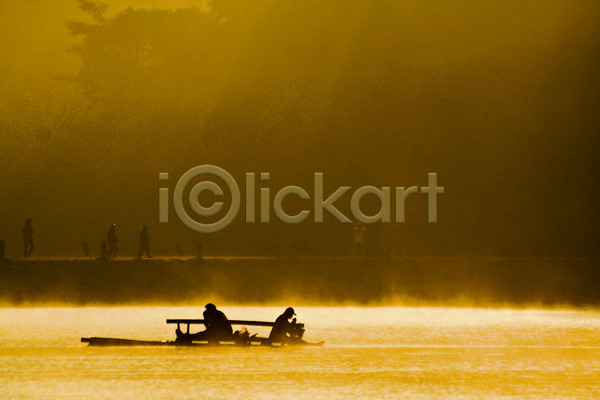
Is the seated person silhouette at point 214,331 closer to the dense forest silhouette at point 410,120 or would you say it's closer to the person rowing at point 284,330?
the person rowing at point 284,330

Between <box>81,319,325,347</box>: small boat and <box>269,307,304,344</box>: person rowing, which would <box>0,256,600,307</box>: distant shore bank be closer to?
<box>81,319,325,347</box>: small boat

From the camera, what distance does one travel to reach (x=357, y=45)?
5031 centimetres

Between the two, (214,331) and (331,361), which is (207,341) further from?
(331,361)

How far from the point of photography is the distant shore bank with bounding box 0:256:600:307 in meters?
39.1

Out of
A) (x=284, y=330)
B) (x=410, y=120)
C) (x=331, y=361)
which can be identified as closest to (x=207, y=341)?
(x=284, y=330)

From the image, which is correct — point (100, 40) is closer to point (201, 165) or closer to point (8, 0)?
point (201, 165)

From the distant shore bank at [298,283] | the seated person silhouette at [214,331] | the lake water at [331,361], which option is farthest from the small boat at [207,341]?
the distant shore bank at [298,283]

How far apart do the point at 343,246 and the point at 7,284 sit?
47.5 feet

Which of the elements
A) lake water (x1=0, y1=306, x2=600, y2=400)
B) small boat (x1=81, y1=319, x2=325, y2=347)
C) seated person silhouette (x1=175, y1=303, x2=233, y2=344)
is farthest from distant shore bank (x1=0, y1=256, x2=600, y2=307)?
seated person silhouette (x1=175, y1=303, x2=233, y2=344)

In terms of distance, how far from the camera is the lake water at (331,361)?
22.0 meters

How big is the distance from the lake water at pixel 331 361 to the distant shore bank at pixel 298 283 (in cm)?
359

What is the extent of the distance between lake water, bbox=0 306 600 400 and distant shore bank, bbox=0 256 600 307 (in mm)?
3594

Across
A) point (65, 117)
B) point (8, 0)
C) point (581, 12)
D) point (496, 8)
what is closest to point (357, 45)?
point (496, 8)

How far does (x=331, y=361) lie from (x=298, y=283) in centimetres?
1438
